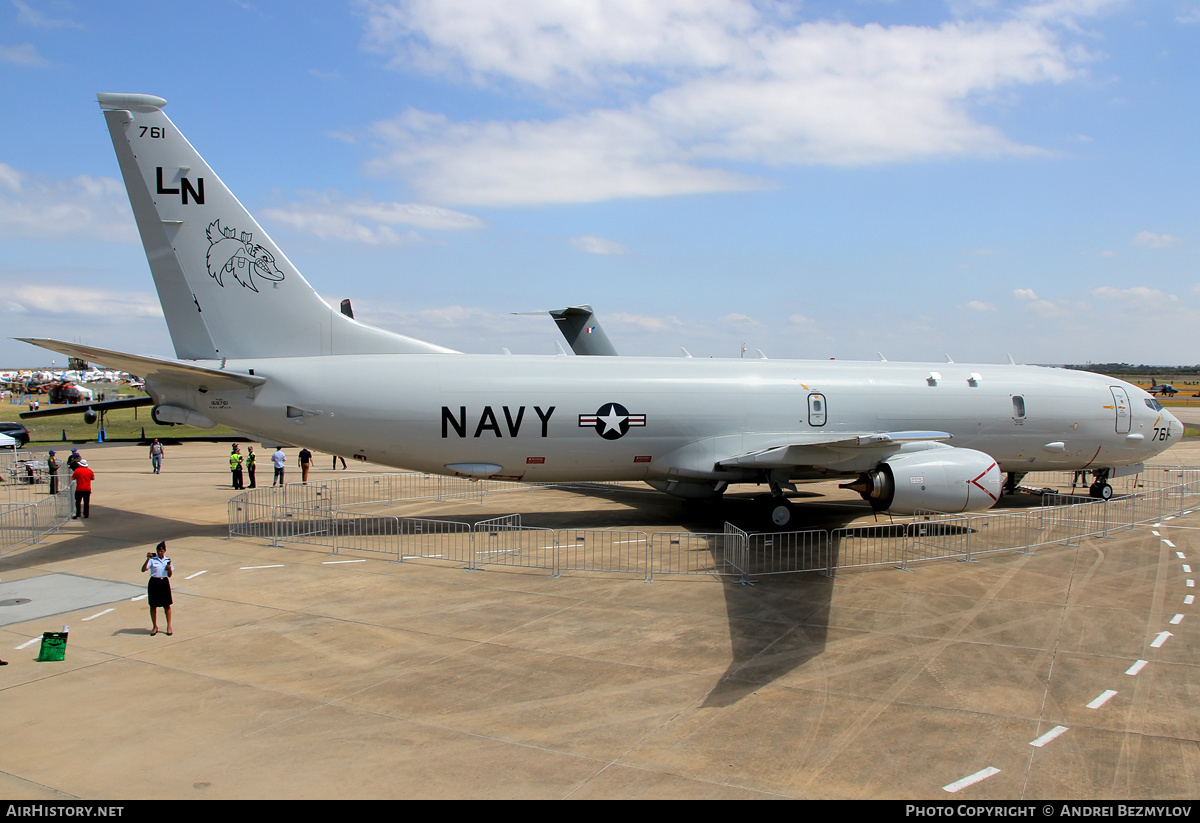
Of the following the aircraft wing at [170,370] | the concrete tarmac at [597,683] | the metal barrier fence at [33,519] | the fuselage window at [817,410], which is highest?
the aircraft wing at [170,370]

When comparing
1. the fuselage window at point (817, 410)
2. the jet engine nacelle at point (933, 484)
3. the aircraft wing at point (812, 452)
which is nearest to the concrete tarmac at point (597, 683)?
the jet engine nacelle at point (933, 484)

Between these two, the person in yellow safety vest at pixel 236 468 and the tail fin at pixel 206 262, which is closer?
the tail fin at pixel 206 262

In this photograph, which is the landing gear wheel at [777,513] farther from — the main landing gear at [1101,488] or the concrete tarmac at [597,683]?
the main landing gear at [1101,488]

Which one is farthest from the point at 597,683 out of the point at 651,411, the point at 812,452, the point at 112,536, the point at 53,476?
the point at 53,476

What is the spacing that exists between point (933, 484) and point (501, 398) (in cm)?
998

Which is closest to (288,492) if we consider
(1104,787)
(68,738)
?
(68,738)

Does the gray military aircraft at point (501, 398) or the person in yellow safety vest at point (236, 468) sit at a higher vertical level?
the gray military aircraft at point (501, 398)

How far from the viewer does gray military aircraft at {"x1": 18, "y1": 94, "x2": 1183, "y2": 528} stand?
16953 millimetres

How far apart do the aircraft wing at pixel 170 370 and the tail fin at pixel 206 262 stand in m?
0.91

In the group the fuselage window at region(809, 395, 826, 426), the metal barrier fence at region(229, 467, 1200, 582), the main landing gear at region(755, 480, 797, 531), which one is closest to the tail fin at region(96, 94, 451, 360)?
the metal barrier fence at region(229, 467, 1200, 582)

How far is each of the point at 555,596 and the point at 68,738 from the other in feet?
24.0

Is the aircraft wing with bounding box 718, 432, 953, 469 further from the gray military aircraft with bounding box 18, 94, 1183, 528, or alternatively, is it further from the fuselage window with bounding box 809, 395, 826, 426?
the fuselage window with bounding box 809, 395, 826, 426

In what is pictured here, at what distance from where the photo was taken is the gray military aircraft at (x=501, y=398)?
16953 mm
